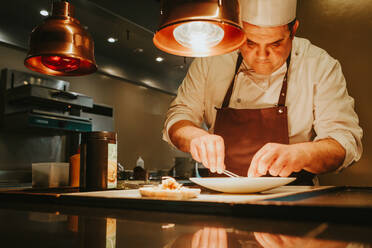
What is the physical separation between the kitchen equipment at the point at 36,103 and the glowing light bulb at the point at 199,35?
8.42 ft

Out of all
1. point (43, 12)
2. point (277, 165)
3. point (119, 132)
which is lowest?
point (277, 165)

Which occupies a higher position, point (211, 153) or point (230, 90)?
point (230, 90)

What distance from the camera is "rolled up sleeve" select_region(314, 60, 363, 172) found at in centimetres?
186

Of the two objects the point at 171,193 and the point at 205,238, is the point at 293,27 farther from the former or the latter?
the point at 205,238

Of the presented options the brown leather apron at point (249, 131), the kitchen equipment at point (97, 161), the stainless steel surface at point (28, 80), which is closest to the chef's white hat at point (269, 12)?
the brown leather apron at point (249, 131)

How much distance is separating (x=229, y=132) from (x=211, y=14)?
1.09 meters

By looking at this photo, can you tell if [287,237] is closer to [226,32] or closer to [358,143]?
[226,32]

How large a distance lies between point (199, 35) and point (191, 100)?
0.97m

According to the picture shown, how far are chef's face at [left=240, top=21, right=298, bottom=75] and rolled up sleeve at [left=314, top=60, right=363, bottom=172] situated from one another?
279mm

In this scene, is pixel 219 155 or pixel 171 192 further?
pixel 219 155

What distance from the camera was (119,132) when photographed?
511cm

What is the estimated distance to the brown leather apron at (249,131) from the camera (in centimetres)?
195

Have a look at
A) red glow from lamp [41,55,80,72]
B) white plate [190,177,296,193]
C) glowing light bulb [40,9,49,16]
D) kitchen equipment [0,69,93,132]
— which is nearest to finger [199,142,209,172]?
white plate [190,177,296,193]

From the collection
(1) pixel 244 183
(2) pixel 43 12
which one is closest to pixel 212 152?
(1) pixel 244 183
